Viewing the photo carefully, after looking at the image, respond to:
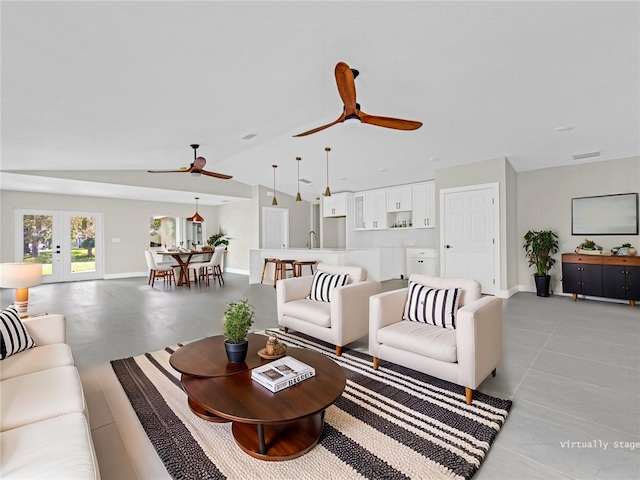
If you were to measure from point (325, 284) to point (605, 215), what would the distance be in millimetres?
5336

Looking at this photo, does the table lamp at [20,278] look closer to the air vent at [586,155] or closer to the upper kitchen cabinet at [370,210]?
the upper kitchen cabinet at [370,210]

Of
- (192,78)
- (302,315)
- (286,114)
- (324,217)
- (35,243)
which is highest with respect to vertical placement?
(286,114)

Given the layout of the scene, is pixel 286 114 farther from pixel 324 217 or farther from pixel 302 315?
pixel 324 217

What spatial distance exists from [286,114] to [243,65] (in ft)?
5.32

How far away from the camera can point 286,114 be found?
14.0 feet

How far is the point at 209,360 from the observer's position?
6.97 feet

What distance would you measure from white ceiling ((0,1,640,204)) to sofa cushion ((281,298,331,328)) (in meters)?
2.35

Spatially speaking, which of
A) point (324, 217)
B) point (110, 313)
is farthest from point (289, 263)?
point (110, 313)

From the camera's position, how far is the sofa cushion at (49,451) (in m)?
1.07

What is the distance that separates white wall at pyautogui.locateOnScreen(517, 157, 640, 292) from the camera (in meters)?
5.30

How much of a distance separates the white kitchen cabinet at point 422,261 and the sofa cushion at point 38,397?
21.7ft

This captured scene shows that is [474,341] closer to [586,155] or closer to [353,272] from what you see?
[353,272]

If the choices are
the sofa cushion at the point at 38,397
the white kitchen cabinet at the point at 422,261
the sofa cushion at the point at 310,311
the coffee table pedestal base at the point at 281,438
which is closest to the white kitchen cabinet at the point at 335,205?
the white kitchen cabinet at the point at 422,261

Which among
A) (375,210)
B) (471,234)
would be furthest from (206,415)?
(375,210)
